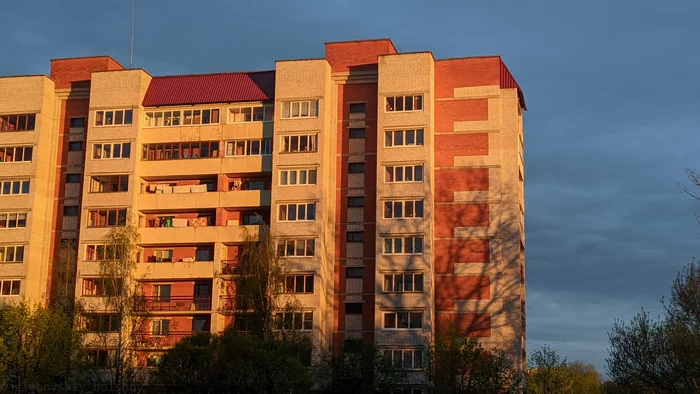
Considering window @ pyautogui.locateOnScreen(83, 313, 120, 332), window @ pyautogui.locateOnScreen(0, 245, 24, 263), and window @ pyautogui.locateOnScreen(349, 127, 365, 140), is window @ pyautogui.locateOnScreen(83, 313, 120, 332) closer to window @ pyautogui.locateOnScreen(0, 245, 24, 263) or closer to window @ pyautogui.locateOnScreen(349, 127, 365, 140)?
window @ pyautogui.locateOnScreen(0, 245, 24, 263)

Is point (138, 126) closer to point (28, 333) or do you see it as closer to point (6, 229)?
point (6, 229)

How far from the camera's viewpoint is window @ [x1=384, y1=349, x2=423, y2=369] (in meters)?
87.1

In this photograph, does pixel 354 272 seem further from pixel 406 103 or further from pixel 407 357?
pixel 406 103

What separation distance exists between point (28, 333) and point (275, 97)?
30.3 meters

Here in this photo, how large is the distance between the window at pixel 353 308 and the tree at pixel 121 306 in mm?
18170

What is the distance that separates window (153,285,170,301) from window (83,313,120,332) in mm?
4673

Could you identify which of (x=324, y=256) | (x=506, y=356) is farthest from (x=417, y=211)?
(x=506, y=356)

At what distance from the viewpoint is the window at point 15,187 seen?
97.4m

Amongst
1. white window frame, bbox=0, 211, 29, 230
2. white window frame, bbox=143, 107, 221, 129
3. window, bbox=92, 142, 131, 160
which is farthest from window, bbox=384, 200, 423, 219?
white window frame, bbox=0, 211, 29, 230

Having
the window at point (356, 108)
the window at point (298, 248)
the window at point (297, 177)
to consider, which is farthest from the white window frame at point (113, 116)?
the window at point (356, 108)

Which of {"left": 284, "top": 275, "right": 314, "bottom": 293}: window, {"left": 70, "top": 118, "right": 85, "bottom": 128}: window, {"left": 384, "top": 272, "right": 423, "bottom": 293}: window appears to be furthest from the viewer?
{"left": 70, "top": 118, "right": 85, "bottom": 128}: window

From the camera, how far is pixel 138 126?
3804 inches

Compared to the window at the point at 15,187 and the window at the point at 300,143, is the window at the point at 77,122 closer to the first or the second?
the window at the point at 15,187

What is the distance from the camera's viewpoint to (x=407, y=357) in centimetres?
8731
